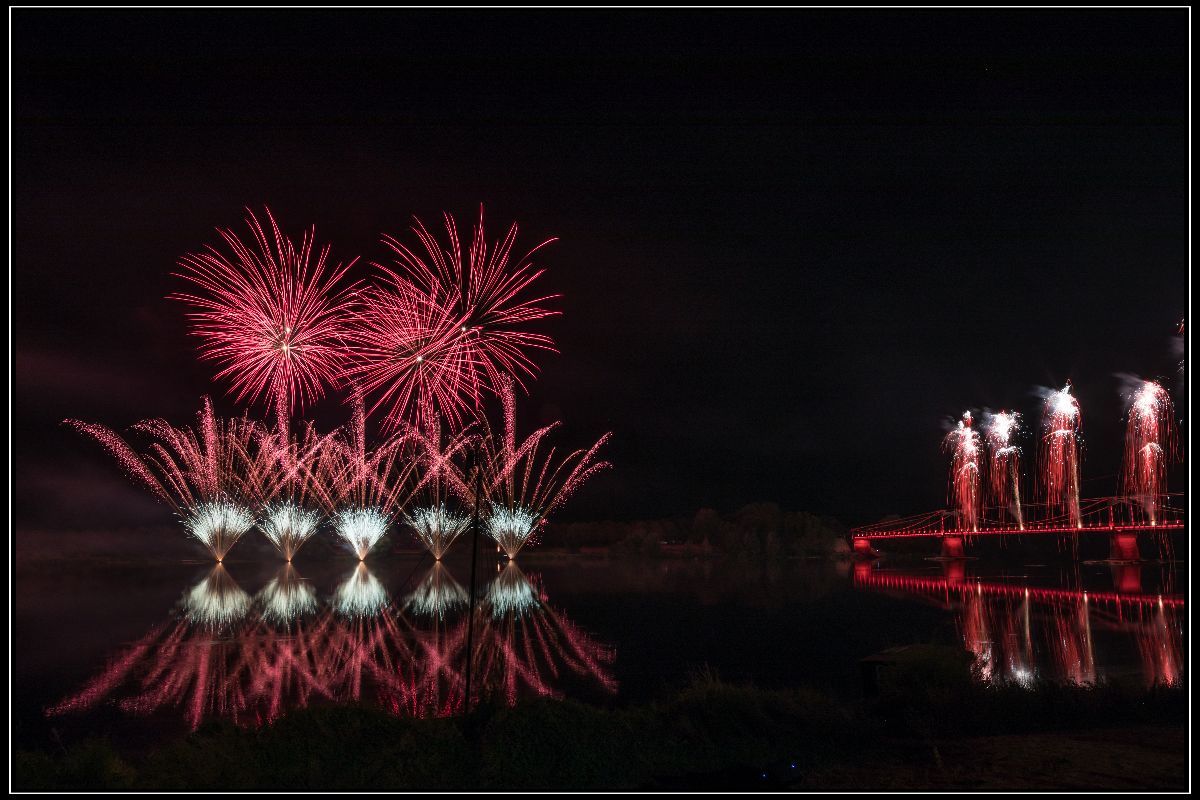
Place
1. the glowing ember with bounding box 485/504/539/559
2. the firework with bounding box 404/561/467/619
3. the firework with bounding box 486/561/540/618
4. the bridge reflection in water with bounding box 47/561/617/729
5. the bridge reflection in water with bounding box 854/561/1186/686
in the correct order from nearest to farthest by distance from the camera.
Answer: the bridge reflection in water with bounding box 47/561/617/729 < the bridge reflection in water with bounding box 854/561/1186/686 < the firework with bounding box 486/561/540/618 < the firework with bounding box 404/561/467/619 < the glowing ember with bounding box 485/504/539/559

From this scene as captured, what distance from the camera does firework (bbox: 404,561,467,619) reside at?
3691 cm

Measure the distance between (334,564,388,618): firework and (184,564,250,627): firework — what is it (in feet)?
13.7

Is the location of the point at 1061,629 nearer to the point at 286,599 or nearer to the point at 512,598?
the point at 512,598

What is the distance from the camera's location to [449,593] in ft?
159

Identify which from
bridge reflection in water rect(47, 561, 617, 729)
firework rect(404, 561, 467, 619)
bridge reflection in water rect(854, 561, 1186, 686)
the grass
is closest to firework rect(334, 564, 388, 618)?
bridge reflection in water rect(47, 561, 617, 729)

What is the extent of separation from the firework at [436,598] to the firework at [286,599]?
4.50 m

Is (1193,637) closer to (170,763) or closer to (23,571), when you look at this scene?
(170,763)

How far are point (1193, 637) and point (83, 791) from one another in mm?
12224

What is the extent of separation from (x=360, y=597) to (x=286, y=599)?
3554 mm

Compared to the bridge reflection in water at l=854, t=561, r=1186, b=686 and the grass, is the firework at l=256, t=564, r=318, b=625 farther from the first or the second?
the bridge reflection in water at l=854, t=561, r=1186, b=686

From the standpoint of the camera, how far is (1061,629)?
31.7 meters

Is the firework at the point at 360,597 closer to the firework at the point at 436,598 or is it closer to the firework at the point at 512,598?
the firework at the point at 436,598

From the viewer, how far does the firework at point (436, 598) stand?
36.9 m

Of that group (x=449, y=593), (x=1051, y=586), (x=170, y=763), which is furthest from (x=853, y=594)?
(x=170, y=763)
